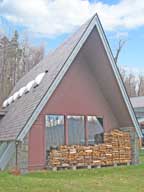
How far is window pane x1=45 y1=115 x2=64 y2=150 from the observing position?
1559 cm

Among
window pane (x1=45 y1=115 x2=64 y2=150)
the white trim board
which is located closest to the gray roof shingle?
the white trim board

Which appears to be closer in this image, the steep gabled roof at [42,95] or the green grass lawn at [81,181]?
the green grass lawn at [81,181]

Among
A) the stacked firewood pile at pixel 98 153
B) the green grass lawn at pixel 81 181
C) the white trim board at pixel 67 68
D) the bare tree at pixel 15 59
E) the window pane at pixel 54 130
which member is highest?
the bare tree at pixel 15 59

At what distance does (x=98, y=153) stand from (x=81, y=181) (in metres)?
4.51

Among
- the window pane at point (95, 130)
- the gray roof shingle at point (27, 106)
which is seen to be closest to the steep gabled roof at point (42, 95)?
the gray roof shingle at point (27, 106)

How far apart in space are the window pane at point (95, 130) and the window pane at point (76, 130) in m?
0.36

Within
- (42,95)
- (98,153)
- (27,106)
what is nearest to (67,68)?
(42,95)

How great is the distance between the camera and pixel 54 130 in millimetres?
15820

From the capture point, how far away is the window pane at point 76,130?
1630cm

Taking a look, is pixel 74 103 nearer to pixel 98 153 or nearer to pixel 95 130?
pixel 95 130

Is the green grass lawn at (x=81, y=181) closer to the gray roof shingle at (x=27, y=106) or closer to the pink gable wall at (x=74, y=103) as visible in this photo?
the pink gable wall at (x=74, y=103)

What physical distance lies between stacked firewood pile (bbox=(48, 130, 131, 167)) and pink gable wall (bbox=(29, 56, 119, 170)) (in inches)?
21.5

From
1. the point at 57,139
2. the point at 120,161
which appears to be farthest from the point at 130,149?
the point at 57,139

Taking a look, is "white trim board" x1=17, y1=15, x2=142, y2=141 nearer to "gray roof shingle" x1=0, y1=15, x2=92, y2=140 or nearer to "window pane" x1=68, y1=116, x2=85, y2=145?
"gray roof shingle" x1=0, y1=15, x2=92, y2=140
